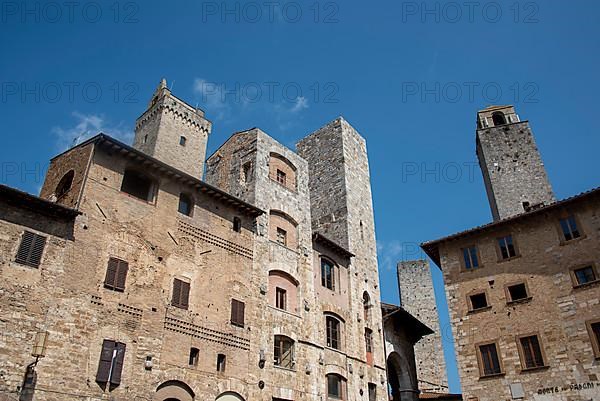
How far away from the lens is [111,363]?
1596cm

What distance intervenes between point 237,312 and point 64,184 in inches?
354

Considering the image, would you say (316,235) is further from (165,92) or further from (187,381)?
(165,92)

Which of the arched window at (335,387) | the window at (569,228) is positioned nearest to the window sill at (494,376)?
the arched window at (335,387)

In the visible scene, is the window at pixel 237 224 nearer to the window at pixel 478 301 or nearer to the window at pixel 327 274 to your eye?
the window at pixel 327 274

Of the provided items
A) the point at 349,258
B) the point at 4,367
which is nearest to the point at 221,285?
the point at 4,367

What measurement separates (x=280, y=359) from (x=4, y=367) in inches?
468

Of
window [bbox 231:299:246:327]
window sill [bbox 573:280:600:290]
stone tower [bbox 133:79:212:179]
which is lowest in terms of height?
window [bbox 231:299:246:327]

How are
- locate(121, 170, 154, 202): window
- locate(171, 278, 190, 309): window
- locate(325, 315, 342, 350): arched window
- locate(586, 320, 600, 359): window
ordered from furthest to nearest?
locate(325, 315, 342, 350): arched window → locate(586, 320, 600, 359): window → locate(121, 170, 154, 202): window → locate(171, 278, 190, 309): window

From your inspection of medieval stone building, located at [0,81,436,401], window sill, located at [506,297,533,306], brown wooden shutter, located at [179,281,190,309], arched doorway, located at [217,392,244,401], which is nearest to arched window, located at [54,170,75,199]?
medieval stone building, located at [0,81,436,401]

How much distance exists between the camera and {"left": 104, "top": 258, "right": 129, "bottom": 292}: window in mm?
16969

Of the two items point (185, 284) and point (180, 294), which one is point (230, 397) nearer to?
point (180, 294)

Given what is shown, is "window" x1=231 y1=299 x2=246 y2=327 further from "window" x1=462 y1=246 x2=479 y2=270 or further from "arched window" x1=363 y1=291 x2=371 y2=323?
"window" x1=462 y1=246 x2=479 y2=270

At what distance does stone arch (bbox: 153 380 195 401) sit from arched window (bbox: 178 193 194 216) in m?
7.19

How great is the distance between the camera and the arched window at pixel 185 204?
2103 cm
